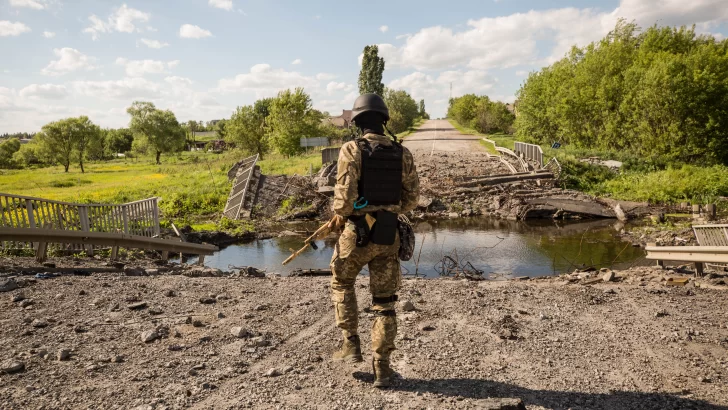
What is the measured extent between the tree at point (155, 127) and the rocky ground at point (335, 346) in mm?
61712

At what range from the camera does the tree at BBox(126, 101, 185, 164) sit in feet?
206

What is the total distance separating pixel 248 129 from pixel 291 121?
6841mm

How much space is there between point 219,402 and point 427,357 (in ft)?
6.33

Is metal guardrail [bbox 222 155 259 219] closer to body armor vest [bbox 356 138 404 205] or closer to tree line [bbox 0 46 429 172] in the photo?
tree line [bbox 0 46 429 172]

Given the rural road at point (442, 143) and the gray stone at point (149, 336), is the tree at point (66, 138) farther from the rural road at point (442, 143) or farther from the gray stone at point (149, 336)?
the gray stone at point (149, 336)

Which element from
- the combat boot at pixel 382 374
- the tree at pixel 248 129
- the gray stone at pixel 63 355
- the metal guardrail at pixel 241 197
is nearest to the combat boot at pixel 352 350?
the combat boot at pixel 382 374

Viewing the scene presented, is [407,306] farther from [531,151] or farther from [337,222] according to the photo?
[531,151]

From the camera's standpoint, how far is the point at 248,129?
46156mm

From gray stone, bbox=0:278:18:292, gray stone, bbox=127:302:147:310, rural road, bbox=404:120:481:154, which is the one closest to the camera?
gray stone, bbox=127:302:147:310

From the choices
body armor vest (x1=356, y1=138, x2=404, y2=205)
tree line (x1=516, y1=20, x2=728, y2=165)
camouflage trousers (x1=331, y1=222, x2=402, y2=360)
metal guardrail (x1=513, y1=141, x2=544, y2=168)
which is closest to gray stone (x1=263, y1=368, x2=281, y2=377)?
camouflage trousers (x1=331, y1=222, x2=402, y2=360)

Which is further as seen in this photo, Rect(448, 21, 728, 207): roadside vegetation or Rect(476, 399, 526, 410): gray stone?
Rect(448, 21, 728, 207): roadside vegetation

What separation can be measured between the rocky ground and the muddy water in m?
4.68

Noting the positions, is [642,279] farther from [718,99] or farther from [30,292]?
[718,99]

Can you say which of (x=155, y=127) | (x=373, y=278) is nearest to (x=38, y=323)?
(x=373, y=278)
